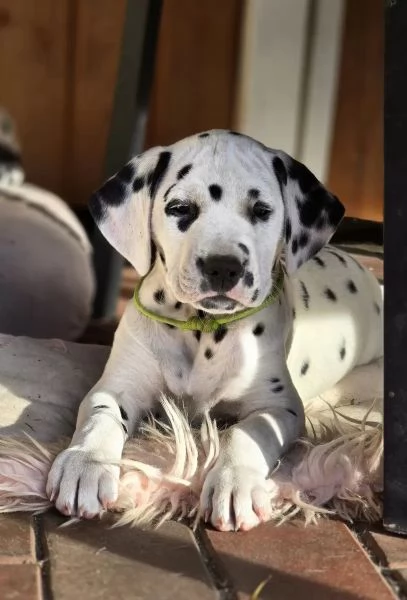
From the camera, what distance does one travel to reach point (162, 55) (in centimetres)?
448

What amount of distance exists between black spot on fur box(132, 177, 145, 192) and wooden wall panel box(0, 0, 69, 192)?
2508 mm

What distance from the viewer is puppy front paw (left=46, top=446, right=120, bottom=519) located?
1.77 m

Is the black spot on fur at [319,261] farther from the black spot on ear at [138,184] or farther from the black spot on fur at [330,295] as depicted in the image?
the black spot on ear at [138,184]

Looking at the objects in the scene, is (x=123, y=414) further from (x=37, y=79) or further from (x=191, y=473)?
(x=37, y=79)

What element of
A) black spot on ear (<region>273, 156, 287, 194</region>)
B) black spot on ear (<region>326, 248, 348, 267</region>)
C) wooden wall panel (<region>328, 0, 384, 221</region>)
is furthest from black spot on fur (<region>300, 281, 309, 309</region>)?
wooden wall panel (<region>328, 0, 384, 221</region>)

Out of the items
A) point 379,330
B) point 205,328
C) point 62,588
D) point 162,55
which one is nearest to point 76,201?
point 162,55

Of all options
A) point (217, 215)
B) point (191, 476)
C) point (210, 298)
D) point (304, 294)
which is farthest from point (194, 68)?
point (191, 476)

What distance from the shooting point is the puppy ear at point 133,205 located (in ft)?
7.00

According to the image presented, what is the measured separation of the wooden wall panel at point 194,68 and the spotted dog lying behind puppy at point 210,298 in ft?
7.76

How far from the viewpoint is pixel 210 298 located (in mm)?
1951

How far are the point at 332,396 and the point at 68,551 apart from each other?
3.72 feet

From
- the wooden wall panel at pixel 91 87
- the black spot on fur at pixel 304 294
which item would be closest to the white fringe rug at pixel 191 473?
the black spot on fur at pixel 304 294

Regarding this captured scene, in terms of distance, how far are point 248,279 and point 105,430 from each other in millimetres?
468

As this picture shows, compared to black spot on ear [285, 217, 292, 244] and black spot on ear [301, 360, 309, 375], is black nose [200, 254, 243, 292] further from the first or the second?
black spot on ear [301, 360, 309, 375]
